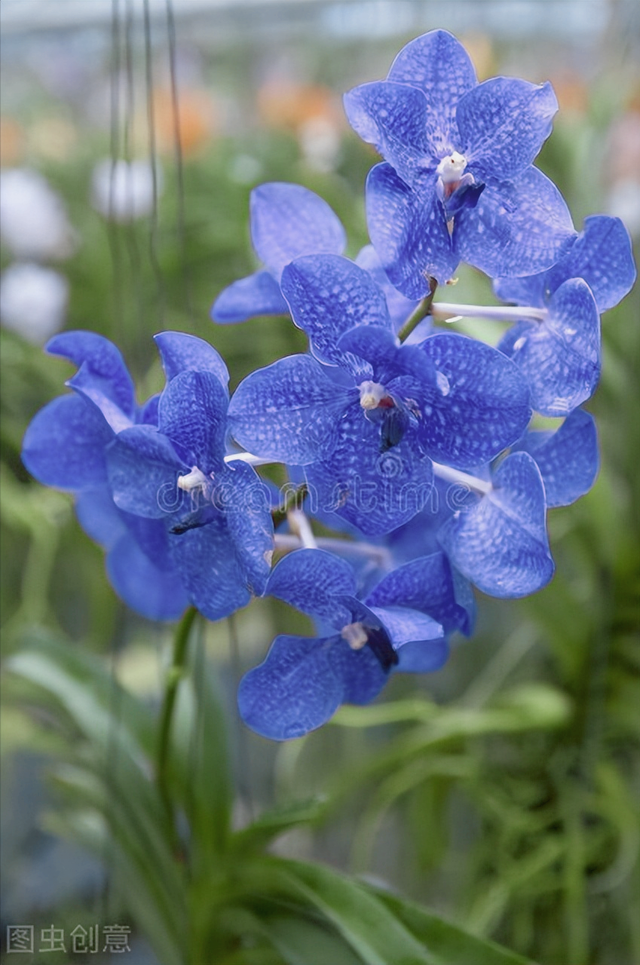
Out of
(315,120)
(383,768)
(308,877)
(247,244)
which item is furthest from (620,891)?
(315,120)

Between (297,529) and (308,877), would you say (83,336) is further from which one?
(308,877)

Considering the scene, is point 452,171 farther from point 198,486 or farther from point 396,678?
point 396,678

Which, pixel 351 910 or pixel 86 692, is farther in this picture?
pixel 86 692

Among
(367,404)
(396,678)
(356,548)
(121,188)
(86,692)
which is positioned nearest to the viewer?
(367,404)

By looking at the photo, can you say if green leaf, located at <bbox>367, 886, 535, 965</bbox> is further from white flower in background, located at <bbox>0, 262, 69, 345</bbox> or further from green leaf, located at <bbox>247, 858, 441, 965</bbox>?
white flower in background, located at <bbox>0, 262, 69, 345</bbox>

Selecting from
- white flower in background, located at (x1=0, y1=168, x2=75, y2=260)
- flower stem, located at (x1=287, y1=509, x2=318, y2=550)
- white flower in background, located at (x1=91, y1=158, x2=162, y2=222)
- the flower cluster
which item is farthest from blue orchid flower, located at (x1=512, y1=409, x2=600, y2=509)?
white flower in background, located at (x1=0, y1=168, x2=75, y2=260)

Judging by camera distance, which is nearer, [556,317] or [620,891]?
[556,317]

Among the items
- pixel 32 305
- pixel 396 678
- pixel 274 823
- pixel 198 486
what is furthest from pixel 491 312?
pixel 32 305
